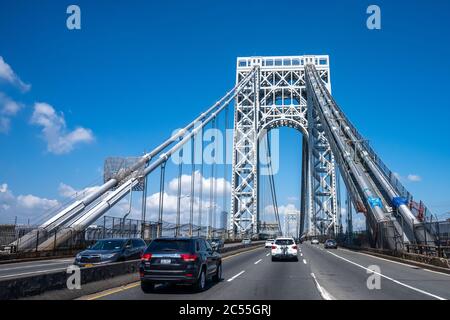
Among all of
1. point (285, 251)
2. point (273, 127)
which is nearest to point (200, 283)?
point (285, 251)

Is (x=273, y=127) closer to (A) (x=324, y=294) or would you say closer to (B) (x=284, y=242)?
(B) (x=284, y=242)

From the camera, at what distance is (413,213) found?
3338 cm

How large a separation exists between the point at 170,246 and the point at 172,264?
67cm

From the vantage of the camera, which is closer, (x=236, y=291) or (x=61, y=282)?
(x=61, y=282)

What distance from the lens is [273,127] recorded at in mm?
92438

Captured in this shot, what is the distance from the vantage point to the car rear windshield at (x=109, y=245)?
1812 cm

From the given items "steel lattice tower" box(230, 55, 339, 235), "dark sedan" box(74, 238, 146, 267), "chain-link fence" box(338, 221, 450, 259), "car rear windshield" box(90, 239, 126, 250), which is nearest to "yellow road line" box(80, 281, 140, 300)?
"dark sedan" box(74, 238, 146, 267)

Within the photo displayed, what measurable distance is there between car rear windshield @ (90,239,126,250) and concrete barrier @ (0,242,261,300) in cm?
238

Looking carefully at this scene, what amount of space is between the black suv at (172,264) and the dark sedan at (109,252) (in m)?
4.61

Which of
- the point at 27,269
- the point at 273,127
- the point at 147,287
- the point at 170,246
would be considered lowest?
the point at 27,269

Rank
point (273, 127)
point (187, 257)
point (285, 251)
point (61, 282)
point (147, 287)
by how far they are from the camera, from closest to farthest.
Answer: point (61, 282), point (187, 257), point (147, 287), point (285, 251), point (273, 127)

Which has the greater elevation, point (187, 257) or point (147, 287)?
point (187, 257)

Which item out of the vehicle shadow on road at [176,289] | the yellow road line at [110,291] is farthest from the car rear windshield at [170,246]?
the yellow road line at [110,291]
